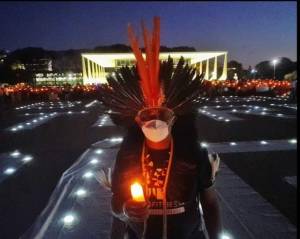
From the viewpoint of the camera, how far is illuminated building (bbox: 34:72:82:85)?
162 ft

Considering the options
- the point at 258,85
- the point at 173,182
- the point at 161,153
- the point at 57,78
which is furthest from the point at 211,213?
the point at 57,78

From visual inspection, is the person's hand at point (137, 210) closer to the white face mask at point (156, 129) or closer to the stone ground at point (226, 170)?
the white face mask at point (156, 129)

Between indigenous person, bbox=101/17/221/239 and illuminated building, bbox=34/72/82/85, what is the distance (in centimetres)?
4636

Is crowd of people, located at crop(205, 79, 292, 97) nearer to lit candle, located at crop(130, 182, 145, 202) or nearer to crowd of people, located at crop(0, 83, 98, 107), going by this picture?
crowd of people, located at crop(0, 83, 98, 107)

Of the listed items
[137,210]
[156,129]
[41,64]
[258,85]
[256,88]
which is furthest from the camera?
[41,64]

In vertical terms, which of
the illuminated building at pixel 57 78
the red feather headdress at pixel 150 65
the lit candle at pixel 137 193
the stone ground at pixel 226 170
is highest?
the red feather headdress at pixel 150 65

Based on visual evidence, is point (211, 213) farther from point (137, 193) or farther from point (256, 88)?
point (256, 88)

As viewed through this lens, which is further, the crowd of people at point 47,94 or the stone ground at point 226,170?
the crowd of people at point 47,94

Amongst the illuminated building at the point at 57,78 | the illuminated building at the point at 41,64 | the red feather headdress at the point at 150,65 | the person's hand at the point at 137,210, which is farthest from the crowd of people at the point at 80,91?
the illuminated building at the point at 41,64

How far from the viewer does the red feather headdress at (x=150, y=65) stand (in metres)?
2.01

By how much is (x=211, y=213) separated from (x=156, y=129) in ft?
1.77

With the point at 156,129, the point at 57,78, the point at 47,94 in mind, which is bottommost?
the point at 57,78

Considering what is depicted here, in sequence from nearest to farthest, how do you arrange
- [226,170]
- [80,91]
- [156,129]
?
[156,129] < [226,170] < [80,91]

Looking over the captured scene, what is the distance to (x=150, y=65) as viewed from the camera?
203cm
